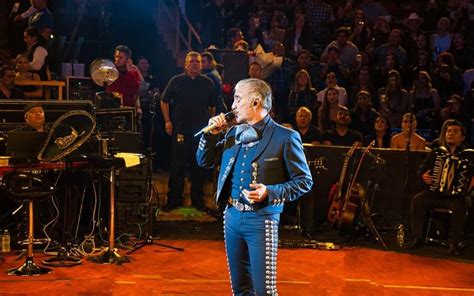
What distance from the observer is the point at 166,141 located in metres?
13.4

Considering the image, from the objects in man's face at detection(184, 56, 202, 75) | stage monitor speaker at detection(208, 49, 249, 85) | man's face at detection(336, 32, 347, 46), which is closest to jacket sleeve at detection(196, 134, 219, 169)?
man's face at detection(184, 56, 202, 75)

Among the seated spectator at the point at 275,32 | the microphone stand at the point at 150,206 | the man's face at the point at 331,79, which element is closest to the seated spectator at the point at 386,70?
the man's face at the point at 331,79

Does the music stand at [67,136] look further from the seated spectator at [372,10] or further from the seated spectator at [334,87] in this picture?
the seated spectator at [372,10]

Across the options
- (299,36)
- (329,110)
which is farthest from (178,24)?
(329,110)

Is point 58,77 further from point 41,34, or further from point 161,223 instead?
point 161,223

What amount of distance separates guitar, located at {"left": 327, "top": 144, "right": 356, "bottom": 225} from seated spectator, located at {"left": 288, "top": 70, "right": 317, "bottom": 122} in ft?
6.93

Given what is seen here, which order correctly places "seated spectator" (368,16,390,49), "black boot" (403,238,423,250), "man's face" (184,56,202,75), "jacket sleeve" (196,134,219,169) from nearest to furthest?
1. "jacket sleeve" (196,134,219,169)
2. "black boot" (403,238,423,250)
3. "man's face" (184,56,202,75)
4. "seated spectator" (368,16,390,49)

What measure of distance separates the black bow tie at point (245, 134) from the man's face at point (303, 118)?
5.63 m

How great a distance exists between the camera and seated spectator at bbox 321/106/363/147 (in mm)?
10844

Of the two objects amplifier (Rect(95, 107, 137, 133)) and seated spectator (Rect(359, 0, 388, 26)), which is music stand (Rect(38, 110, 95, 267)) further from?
seated spectator (Rect(359, 0, 388, 26))

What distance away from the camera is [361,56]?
1332cm

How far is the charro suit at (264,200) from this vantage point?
500 cm

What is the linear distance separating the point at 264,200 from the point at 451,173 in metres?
5.14

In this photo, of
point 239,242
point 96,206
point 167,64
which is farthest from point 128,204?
point 167,64
